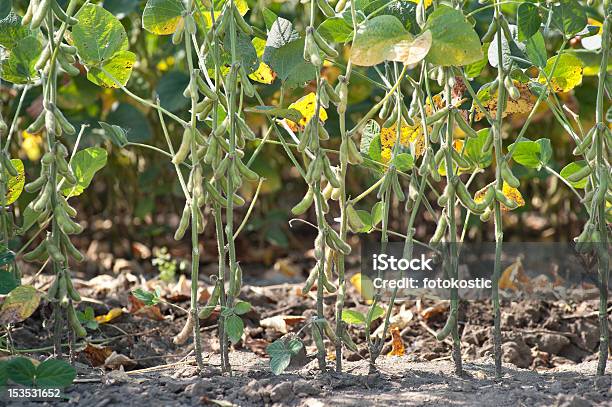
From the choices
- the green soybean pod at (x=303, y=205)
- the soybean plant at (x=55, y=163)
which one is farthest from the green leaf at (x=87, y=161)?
the green soybean pod at (x=303, y=205)

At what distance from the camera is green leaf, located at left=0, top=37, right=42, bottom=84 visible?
5.11 ft

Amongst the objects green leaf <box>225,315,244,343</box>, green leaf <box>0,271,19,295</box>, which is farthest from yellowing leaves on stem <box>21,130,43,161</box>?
green leaf <box>225,315,244,343</box>

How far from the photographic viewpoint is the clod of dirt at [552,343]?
6.56 ft

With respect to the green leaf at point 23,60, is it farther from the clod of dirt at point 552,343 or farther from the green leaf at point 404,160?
the clod of dirt at point 552,343

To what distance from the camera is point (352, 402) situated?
4.67 ft

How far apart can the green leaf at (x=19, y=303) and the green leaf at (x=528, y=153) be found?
3.01 feet

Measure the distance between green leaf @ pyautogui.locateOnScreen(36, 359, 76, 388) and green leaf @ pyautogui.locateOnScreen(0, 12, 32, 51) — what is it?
61 cm

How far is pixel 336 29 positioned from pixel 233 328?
1.84 feet

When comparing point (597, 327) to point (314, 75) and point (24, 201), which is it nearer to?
point (314, 75)

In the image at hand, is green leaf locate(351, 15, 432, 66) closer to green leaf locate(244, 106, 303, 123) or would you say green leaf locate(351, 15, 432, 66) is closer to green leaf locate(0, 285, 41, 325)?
green leaf locate(244, 106, 303, 123)

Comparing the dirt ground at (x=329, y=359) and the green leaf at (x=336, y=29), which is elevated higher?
the green leaf at (x=336, y=29)

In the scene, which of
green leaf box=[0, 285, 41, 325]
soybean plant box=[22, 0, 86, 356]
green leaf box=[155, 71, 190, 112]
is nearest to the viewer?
soybean plant box=[22, 0, 86, 356]

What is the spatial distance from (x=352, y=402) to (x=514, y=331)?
757 mm

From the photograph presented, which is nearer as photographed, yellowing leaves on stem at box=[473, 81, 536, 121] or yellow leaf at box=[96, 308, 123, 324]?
yellowing leaves on stem at box=[473, 81, 536, 121]
